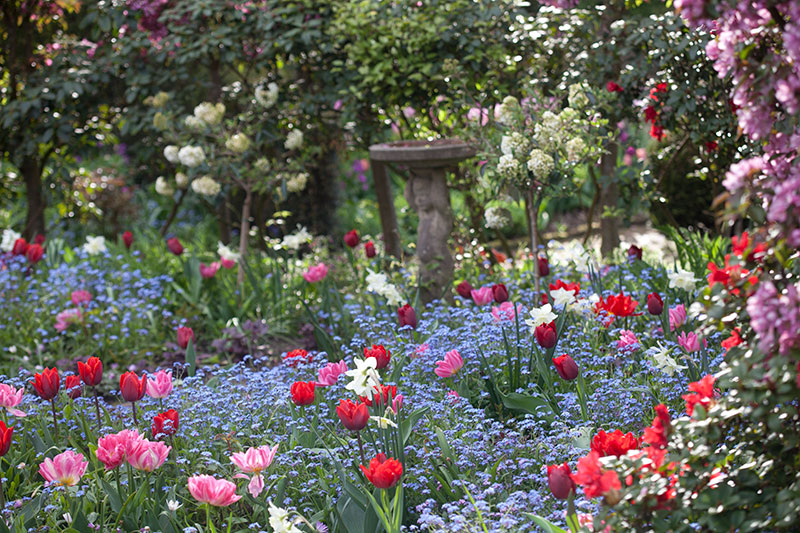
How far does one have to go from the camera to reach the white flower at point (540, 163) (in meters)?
3.26

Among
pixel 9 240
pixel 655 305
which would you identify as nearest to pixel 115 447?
pixel 655 305

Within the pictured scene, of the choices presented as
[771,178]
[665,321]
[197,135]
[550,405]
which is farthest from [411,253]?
[771,178]

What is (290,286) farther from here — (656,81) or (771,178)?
(771,178)

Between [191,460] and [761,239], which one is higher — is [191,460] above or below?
below

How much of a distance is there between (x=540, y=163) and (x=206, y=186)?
2.12 meters

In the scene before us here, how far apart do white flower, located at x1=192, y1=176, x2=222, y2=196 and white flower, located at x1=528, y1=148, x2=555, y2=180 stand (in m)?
2.05

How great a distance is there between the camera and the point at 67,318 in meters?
4.01

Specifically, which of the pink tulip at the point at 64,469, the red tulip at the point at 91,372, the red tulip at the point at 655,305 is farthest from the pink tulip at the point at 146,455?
the red tulip at the point at 655,305

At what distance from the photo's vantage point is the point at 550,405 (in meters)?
2.56

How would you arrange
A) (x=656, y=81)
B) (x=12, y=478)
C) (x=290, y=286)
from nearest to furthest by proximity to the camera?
(x=12, y=478), (x=656, y=81), (x=290, y=286)

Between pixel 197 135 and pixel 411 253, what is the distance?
149 centimetres

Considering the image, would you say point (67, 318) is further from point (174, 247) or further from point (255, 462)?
point (255, 462)

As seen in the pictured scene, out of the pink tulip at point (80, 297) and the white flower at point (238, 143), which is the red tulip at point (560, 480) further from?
the white flower at point (238, 143)

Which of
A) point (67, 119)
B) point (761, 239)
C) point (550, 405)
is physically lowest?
point (550, 405)
